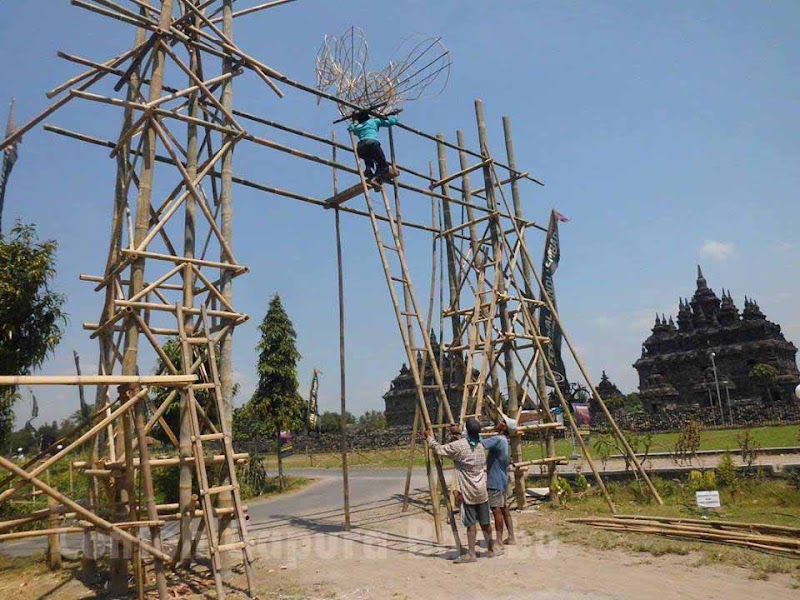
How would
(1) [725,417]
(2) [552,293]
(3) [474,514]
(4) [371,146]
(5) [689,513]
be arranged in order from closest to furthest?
(3) [474,514] → (5) [689,513] → (4) [371,146] → (2) [552,293] → (1) [725,417]

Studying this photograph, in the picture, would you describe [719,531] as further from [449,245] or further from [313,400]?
[313,400]

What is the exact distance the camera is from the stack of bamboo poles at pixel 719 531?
5.94 metres

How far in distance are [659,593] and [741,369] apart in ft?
130

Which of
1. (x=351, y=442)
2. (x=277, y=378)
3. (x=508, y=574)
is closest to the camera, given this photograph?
(x=508, y=574)

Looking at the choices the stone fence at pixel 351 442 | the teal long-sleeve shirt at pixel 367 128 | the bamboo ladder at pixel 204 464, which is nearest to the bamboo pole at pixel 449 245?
the teal long-sleeve shirt at pixel 367 128

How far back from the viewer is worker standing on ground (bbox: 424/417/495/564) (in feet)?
21.1

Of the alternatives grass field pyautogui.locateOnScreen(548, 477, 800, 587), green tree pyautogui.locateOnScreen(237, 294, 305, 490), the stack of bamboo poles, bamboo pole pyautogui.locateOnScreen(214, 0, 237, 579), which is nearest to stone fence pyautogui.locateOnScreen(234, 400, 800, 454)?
green tree pyautogui.locateOnScreen(237, 294, 305, 490)

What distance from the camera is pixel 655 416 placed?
3111 centimetres

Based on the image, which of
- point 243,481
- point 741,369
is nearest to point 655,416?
point 741,369

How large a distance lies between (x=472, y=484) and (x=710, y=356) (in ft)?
128

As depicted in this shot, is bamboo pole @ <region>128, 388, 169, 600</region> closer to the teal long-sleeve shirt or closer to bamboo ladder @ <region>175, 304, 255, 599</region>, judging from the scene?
bamboo ladder @ <region>175, 304, 255, 599</region>

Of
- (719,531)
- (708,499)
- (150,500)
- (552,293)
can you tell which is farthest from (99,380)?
(552,293)

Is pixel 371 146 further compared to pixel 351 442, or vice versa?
pixel 351 442

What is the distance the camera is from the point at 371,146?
29.3ft
